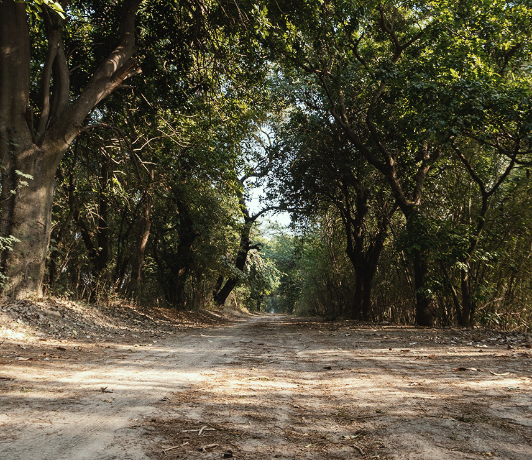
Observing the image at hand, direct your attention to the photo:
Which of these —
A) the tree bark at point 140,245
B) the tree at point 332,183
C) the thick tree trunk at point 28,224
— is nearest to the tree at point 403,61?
the tree at point 332,183

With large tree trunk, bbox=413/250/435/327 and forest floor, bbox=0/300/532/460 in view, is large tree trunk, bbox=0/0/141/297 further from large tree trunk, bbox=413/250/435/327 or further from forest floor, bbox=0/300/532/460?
large tree trunk, bbox=413/250/435/327

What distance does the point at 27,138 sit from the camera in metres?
7.43

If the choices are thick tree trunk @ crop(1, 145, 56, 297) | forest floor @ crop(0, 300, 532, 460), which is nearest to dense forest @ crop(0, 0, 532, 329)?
thick tree trunk @ crop(1, 145, 56, 297)

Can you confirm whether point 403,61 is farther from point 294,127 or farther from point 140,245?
point 140,245

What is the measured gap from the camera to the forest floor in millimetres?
2246

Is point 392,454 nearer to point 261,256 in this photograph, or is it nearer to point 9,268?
point 9,268

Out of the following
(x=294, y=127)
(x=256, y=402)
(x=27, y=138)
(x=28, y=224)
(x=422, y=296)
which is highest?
(x=294, y=127)

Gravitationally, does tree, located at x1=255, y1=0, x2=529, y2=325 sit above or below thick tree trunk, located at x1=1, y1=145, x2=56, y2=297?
above

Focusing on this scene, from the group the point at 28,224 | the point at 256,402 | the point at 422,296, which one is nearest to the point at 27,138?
the point at 28,224

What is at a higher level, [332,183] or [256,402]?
[332,183]

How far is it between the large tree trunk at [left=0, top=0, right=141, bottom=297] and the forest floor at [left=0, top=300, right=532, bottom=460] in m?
1.03

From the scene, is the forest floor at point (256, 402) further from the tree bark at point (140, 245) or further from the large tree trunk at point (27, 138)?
the tree bark at point (140, 245)

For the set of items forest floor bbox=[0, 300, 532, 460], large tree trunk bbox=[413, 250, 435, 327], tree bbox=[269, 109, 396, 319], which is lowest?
forest floor bbox=[0, 300, 532, 460]

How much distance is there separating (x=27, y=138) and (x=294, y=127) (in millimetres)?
9753
